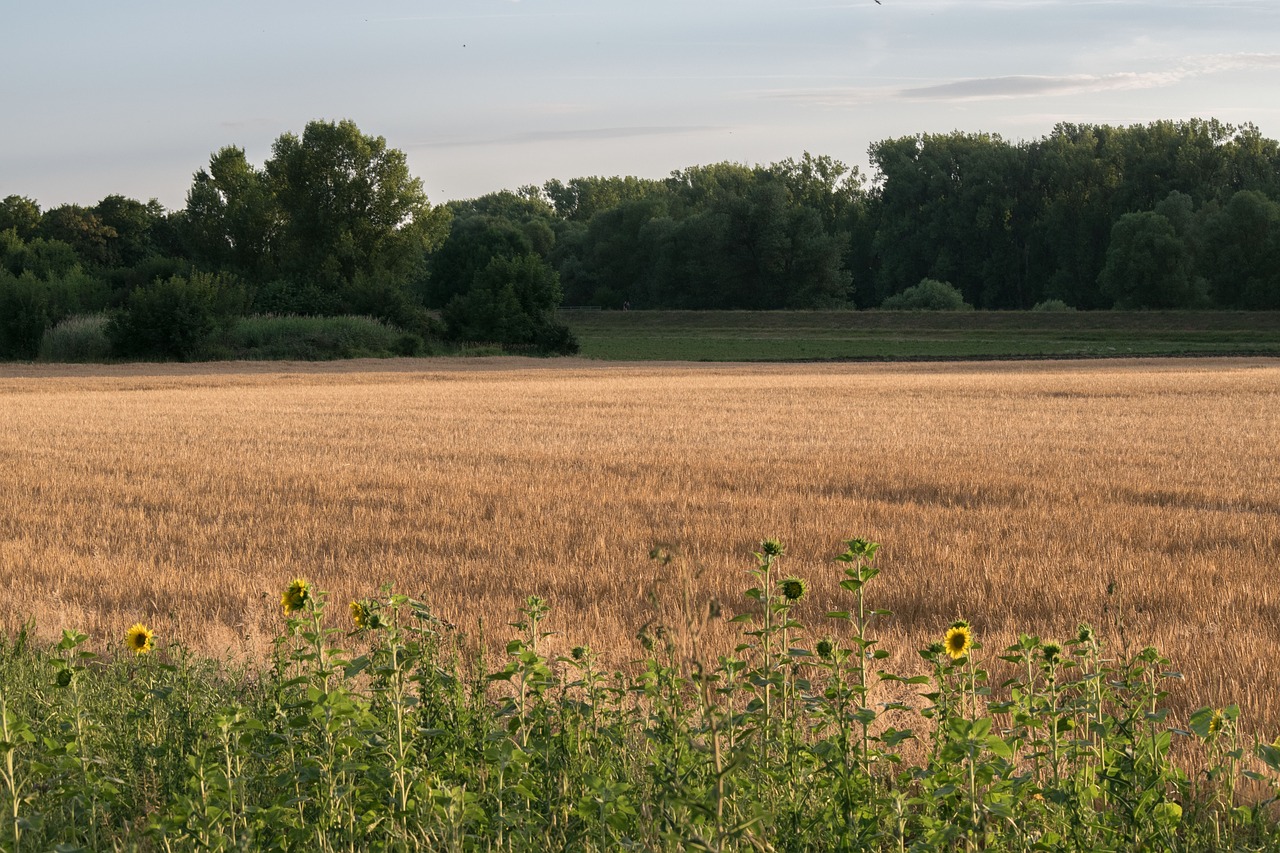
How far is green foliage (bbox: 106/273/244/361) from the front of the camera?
→ 53.1 meters

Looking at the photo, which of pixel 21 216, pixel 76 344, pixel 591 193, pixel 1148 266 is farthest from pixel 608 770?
pixel 591 193

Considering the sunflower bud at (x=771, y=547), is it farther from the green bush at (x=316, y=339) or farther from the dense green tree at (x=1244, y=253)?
the dense green tree at (x=1244, y=253)

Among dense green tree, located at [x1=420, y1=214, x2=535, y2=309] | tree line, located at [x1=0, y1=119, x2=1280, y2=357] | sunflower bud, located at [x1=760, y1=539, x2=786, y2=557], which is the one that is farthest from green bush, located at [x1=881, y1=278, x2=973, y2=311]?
sunflower bud, located at [x1=760, y1=539, x2=786, y2=557]

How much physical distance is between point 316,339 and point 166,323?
6913 mm

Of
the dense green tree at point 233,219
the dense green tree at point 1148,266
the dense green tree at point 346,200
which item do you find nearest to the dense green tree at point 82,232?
the dense green tree at point 233,219

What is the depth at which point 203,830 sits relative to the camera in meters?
3.64

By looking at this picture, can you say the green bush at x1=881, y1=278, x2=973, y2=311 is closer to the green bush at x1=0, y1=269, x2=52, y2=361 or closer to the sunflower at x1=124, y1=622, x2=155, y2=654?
the green bush at x1=0, y1=269, x2=52, y2=361

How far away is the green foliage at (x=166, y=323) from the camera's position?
174 feet

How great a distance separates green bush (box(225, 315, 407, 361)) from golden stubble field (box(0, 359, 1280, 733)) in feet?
99.0

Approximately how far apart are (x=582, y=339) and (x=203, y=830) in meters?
80.0

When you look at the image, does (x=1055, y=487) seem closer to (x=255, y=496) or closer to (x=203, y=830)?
(x=255, y=496)

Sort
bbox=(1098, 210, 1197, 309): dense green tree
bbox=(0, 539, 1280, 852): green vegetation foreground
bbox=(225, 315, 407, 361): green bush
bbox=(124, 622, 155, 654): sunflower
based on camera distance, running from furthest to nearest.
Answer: bbox=(1098, 210, 1197, 309): dense green tree < bbox=(225, 315, 407, 361): green bush < bbox=(124, 622, 155, 654): sunflower < bbox=(0, 539, 1280, 852): green vegetation foreground

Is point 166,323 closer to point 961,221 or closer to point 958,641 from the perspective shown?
point 958,641

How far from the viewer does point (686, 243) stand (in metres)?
118
